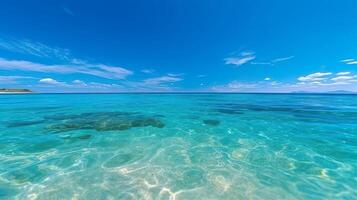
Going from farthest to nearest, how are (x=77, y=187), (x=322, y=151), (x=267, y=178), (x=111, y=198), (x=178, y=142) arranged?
(x=178, y=142) → (x=322, y=151) → (x=267, y=178) → (x=77, y=187) → (x=111, y=198)

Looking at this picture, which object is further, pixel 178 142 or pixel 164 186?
pixel 178 142

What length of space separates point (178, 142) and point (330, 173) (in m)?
7.48

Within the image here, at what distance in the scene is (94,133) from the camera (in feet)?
39.5

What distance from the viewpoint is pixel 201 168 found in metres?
7.03

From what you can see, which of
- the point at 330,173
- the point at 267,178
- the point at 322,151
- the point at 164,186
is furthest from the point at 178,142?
the point at 322,151

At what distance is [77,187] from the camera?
562 cm

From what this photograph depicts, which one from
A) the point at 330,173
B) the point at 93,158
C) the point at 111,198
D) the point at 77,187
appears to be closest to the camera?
the point at 111,198

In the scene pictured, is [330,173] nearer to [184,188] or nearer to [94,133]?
[184,188]

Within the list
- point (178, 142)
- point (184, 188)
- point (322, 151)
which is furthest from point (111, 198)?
point (322, 151)

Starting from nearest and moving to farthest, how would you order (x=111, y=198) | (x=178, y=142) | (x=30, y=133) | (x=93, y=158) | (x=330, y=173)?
1. (x=111, y=198)
2. (x=330, y=173)
3. (x=93, y=158)
4. (x=178, y=142)
5. (x=30, y=133)

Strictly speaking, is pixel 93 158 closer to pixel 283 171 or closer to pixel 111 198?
pixel 111 198

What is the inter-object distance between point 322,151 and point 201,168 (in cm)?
744

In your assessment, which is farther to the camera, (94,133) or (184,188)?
(94,133)

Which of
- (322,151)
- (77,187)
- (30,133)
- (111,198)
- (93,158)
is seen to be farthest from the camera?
(30,133)
